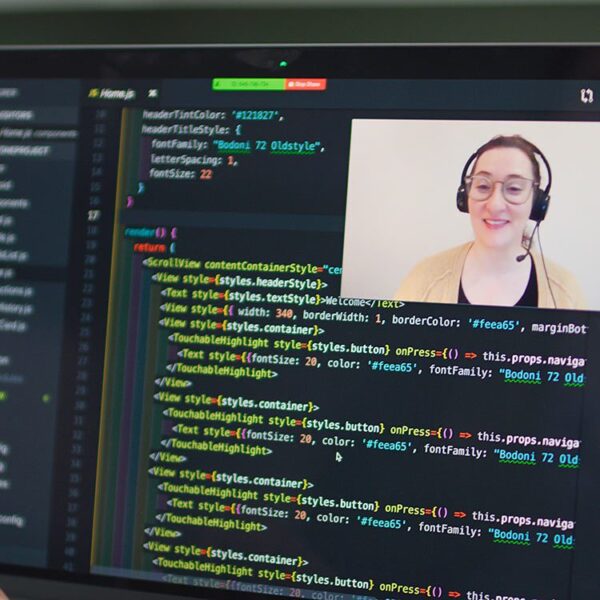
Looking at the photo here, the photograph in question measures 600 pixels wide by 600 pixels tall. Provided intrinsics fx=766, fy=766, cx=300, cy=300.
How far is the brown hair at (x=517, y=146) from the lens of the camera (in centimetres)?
96

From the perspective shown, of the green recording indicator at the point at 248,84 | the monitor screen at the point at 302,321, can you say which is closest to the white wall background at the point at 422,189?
the monitor screen at the point at 302,321

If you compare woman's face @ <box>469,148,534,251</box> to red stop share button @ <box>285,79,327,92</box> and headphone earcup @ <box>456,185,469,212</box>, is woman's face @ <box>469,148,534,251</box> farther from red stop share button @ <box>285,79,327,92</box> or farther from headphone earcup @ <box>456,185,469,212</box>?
red stop share button @ <box>285,79,327,92</box>

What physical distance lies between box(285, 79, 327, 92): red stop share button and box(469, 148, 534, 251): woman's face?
0.23 m

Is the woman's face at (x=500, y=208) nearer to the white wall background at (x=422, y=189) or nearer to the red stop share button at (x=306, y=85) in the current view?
the white wall background at (x=422, y=189)

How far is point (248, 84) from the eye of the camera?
3.37ft

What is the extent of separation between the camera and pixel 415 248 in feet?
3.23

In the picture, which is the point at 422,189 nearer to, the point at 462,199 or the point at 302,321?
the point at 462,199

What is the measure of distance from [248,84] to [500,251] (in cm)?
40

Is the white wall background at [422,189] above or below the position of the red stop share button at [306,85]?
below

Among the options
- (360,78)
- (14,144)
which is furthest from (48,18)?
(360,78)

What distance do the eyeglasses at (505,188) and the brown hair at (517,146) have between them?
0.01 m

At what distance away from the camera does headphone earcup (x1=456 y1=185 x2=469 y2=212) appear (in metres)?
0.97

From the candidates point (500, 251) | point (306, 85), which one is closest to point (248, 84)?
point (306, 85)

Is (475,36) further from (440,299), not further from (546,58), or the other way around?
(440,299)
